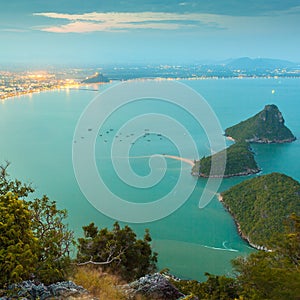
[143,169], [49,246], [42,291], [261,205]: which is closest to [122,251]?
[49,246]

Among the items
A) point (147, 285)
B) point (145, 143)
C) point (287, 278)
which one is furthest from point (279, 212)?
point (145, 143)

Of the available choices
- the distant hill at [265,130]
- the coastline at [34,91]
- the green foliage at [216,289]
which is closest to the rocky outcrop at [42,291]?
the green foliage at [216,289]

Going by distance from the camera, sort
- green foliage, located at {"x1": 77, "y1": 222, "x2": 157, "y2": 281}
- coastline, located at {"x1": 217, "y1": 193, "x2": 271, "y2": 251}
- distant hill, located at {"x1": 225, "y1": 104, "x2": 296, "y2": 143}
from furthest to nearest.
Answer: distant hill, located at {"x1": 225, "y1": 104, "x2": 296, "y2": 143} → coastline, located at {"x1": 217, "y1": 193, "x2": 271, "y2": 251} → green foliage, located at {"x1": 77, "y1": 222, "x2": 157, "y2": 281}

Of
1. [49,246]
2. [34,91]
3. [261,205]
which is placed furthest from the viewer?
[34,91]

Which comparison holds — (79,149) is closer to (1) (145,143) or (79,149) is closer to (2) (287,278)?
(1) (145,143)

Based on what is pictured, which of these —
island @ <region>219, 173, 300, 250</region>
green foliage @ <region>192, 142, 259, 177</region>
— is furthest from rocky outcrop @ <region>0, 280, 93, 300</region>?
→ green foliage @ <region>192, 142, 259, 177</region>

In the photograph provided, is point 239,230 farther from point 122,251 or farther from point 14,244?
point 14,244

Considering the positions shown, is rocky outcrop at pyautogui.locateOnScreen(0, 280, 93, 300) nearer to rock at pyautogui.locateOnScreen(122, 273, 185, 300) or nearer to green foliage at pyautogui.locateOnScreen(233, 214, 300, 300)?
rock at pyautogui.locateOnScreen(122, 273, 185, 300)
